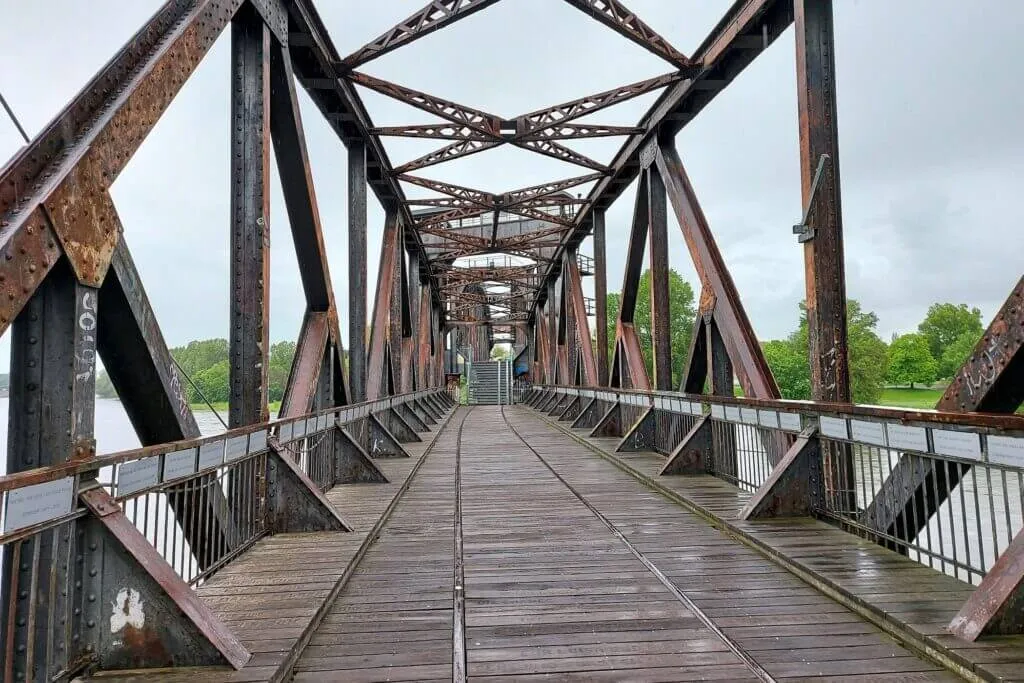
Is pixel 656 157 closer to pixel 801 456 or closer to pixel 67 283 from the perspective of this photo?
pixel 801 456

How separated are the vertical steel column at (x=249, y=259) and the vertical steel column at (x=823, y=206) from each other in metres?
4.84

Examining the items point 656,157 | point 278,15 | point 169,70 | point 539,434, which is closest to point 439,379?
point 539,434

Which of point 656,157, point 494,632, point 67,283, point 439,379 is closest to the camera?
point 67,283

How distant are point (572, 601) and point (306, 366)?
4488 millimetres

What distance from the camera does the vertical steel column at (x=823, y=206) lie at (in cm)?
599

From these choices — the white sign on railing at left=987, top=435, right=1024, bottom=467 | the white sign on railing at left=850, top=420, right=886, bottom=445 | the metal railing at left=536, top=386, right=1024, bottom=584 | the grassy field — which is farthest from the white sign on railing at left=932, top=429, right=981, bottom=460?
the grassy field

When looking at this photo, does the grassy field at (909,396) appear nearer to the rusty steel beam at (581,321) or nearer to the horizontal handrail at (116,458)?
the rusty steel beam at (581,321)

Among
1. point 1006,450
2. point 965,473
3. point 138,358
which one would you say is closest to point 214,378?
point 138,358

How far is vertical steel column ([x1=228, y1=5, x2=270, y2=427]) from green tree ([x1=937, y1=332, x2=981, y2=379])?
49.4m

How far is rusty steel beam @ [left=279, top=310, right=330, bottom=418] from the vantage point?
6856mm

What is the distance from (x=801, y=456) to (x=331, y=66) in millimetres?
7318

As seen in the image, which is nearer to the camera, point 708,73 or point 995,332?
point 995,332

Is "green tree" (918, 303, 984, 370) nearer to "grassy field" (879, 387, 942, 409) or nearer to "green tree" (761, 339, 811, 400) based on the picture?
"grassy field" (879, 387, 942, 409)

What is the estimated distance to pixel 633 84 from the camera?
988 cm
